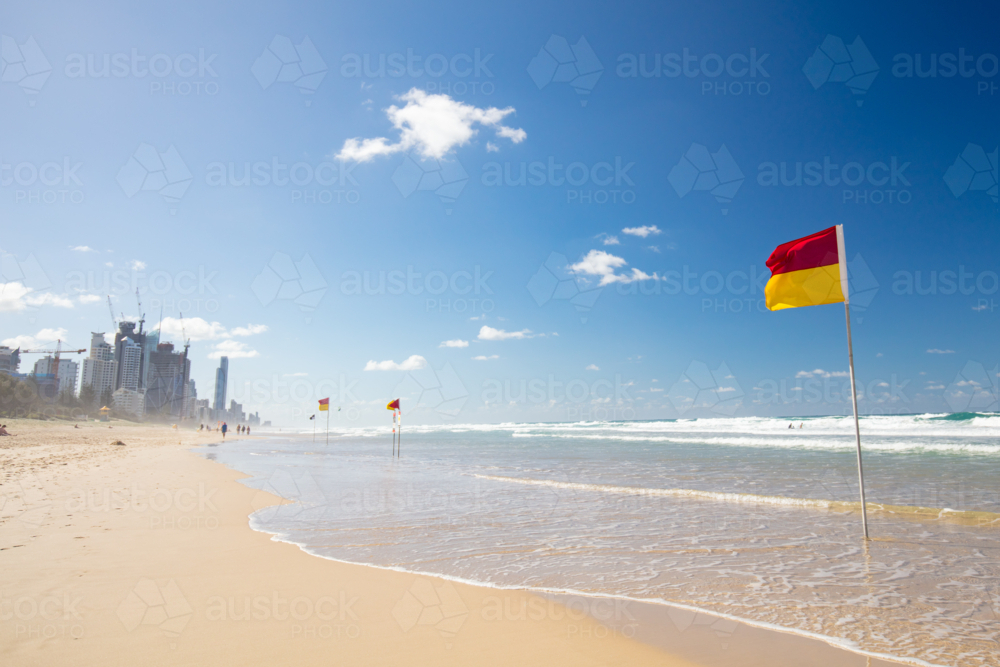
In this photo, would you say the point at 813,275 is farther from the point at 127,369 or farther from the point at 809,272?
the point at 127,369

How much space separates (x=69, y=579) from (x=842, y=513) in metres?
12.6

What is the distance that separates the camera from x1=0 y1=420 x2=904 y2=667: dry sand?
3.77m

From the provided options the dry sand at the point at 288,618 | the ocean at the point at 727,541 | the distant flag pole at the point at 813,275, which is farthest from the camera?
the distant flag pole at the point at 813,275

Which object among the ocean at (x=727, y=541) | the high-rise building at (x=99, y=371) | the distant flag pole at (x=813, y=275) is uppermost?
the high-rise building at (x=99, y=371)

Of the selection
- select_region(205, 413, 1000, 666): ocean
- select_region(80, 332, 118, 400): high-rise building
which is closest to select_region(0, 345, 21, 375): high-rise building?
select_region(80, 332, 118, 400): high-rise building

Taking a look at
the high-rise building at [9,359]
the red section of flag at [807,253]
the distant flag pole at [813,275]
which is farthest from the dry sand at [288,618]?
the high-rise building at [9,359]

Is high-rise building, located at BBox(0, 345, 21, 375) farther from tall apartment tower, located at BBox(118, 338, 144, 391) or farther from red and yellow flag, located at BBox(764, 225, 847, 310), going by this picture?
red and yellow flag, located at BBox(764, 225, 847, 310)

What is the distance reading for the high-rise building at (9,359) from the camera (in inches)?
5466

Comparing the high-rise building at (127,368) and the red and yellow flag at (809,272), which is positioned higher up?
the high-rise building at (127,368)

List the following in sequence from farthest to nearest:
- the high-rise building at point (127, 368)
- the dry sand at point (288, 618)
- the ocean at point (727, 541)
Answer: the high-rise building at point (127, 368)
the ocean at point (727, 541)
the dry sand at point (288, 618)

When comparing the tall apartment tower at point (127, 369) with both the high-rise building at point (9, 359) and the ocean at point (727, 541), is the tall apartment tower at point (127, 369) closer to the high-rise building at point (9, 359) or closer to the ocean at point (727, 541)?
the high-rise building at point (9, 359)

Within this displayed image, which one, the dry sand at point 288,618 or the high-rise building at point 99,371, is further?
the high-rise building at point 99,371

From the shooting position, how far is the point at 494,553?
706cm

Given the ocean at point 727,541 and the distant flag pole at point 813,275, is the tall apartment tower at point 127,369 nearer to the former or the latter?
the ocean at point 727,541
